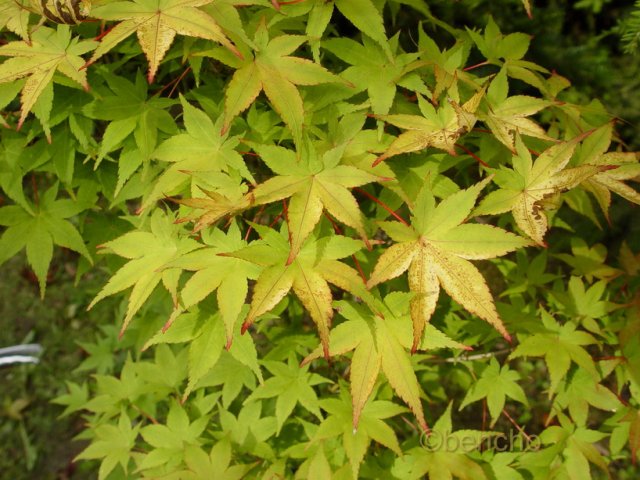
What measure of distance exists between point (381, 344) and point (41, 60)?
3.72 ft

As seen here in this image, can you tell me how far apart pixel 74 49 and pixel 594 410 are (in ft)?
10.5

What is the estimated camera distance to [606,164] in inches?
59.6

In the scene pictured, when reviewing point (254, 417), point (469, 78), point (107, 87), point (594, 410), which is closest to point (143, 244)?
point (107, 87)

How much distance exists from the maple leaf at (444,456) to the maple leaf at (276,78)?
103cm

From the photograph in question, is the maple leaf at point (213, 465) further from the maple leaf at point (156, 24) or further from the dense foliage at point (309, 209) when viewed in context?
the maple leaf at point (156, 24)

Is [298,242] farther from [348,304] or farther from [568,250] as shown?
[568,250]

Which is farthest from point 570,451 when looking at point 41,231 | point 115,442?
point 41,231

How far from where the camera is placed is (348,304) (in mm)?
1384

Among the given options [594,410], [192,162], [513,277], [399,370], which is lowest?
[594,410]

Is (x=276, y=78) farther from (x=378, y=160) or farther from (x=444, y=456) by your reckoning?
(x=444, y=456)

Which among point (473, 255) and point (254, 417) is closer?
point (473, 255)

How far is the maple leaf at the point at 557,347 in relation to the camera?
66.7 inches

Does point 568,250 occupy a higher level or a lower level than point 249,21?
lower

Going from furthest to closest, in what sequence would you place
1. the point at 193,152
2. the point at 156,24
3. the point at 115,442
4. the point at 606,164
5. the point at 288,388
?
the point at 115,442
the point at 288,388
the point at 606,164
the point at 193,152
the point at 156,24
